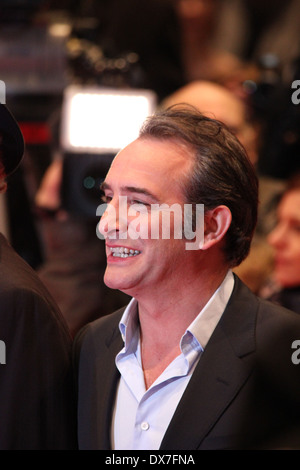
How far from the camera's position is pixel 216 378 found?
1433 millimetres

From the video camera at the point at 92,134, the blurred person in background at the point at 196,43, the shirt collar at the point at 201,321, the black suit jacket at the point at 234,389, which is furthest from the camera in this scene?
the blurred person in background at the point at 196,43

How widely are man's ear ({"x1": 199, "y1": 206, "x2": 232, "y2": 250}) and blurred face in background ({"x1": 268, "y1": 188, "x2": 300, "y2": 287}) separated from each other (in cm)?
112

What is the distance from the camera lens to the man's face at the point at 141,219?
153cm

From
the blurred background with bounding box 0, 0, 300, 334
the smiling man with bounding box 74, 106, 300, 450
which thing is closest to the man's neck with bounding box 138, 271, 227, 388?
the smiling man with bounding box 74, 106, 300, 450

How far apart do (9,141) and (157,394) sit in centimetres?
62

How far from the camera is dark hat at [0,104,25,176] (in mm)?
1576

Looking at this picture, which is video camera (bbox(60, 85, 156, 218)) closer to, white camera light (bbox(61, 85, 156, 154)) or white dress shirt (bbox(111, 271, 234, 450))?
white camera light (bbox(61, 85, 156, 154))

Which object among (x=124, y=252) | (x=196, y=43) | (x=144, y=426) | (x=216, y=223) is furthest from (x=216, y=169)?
(x=196, y=43)

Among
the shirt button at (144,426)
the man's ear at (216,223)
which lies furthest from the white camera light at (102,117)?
the shirt button at (144,426)

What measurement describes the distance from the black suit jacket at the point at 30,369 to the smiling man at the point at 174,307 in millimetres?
58

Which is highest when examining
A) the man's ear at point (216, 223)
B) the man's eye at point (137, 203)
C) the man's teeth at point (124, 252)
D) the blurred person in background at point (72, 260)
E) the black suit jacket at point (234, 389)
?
the man's eye at point (137, 203)

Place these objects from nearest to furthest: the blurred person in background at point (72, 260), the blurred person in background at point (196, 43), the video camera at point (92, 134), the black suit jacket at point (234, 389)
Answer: the black suit jacket at point (234, 389), the video camera at point (92, 134), the blurred person in background at point (72, 260), the blurred person in background at point (196, 43)

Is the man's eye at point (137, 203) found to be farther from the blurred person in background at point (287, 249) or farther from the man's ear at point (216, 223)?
the blurred person in background at point (287, 249)
